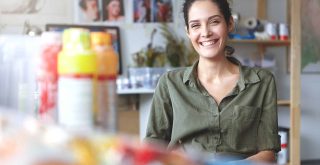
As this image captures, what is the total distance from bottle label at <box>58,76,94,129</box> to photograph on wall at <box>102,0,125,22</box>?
102 inches

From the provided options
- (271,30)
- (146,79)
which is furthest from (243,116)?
(271,30)

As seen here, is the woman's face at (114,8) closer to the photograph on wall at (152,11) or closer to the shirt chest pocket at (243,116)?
the photograph on wall at (152,11)

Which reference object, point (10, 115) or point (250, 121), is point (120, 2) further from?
point (10, 115)

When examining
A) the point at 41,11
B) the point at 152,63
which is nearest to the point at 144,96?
the point at 152,63

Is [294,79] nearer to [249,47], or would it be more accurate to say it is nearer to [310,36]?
[249,47]

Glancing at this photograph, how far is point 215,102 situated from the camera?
1.42 metres

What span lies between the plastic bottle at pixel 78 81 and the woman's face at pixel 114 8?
259 cm

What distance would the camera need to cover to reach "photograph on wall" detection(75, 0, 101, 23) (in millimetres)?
3137

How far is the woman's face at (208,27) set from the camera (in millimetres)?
1432

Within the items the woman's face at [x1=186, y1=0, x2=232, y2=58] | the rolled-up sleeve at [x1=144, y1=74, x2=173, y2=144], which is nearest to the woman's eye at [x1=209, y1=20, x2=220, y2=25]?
the woman's face at [x1=186, y1=0, x2=232, y2=58]

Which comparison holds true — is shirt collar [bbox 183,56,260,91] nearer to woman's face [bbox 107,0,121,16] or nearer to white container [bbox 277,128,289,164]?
woman's face [bbox 107,0,121,16]

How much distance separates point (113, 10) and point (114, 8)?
17 mm

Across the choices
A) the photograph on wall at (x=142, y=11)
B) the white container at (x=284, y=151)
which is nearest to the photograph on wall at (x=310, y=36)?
the white container at (x=284, y=151)

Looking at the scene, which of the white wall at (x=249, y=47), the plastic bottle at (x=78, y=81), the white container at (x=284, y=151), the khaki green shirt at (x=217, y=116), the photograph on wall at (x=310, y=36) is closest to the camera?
the plastic bottle at (x=78, y=81)
